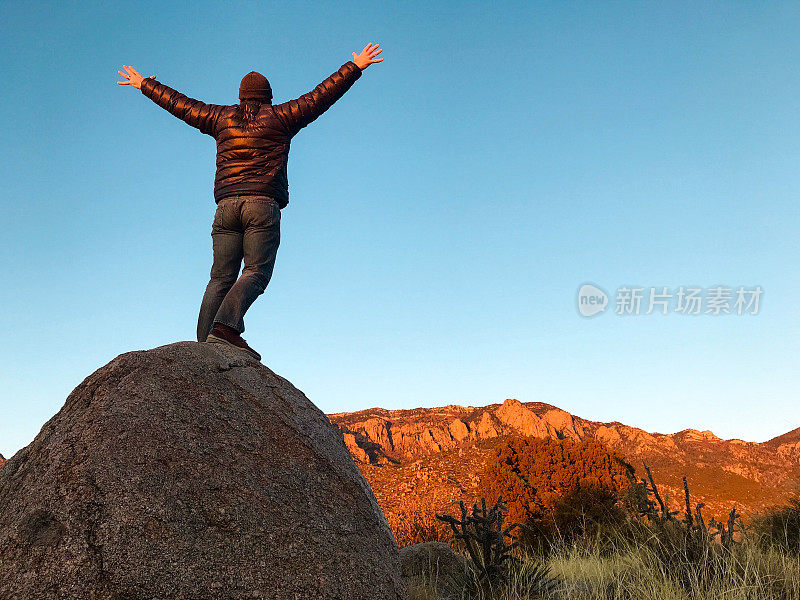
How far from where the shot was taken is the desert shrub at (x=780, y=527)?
22.3ft

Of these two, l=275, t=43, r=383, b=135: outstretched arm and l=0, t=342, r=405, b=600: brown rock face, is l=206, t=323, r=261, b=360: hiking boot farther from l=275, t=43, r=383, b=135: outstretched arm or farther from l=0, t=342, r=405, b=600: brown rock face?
l=275, t=43, r=383, b=135: outstretched arm

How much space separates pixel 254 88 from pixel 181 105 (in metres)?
0.81

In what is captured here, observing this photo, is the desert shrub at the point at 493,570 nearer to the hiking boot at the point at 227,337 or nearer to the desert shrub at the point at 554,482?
the hiking boot at the point at 227,337

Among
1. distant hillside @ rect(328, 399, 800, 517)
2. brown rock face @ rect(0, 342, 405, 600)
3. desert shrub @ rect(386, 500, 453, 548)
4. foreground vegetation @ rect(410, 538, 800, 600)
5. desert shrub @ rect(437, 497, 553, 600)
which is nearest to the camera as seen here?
brown rock face @ rect(0, 342, 405, 600)

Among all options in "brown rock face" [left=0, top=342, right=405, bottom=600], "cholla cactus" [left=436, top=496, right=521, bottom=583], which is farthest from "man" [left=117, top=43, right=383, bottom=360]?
"cholla cactus" [left=436, top=496, right=521, bottom=583]

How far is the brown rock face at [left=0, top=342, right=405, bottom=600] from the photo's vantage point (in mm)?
2951

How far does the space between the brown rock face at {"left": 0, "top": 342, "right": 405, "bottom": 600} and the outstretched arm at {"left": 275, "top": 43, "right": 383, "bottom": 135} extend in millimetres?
2677

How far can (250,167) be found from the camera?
223 inches

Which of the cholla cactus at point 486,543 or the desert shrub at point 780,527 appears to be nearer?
the cholla cactus at point 486,543

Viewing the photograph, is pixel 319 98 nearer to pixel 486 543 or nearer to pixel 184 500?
pixel 184 500

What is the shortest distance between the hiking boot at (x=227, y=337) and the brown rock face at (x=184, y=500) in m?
0.66

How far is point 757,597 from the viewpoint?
440 cm

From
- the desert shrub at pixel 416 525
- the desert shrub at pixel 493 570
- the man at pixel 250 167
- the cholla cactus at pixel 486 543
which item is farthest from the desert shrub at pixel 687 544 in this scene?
the desert shrub at pixel 416 525

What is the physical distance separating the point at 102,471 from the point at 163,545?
58 cm
